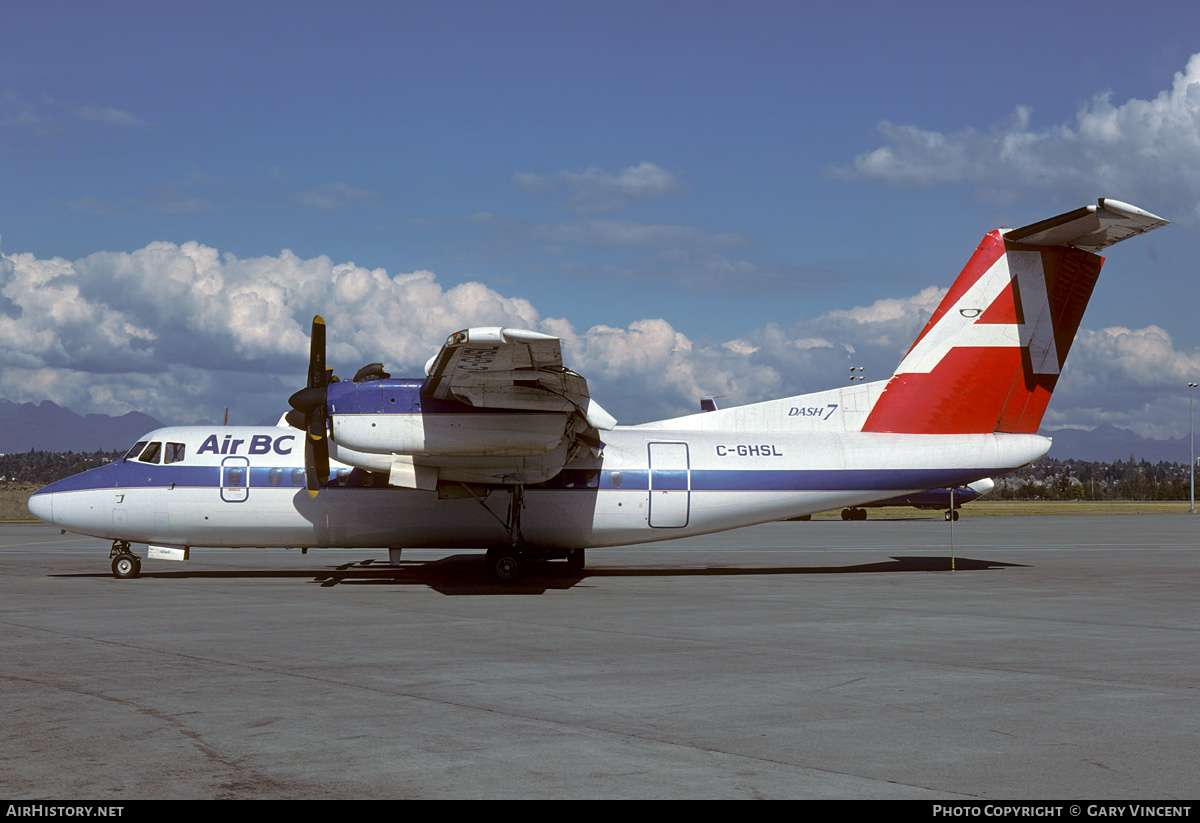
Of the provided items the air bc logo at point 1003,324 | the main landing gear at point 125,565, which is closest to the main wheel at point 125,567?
the main landing gear at point 125,565

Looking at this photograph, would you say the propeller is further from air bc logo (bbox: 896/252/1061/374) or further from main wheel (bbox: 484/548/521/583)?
air bc logo (bbox: 896/252/1061/374)

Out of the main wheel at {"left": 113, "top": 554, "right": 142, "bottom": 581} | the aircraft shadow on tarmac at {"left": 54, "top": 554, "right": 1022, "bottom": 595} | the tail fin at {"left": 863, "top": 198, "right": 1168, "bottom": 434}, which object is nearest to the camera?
the aircraft shadow on tarmac at {"left": 54, "top": 554, "right": 1022, "bottom": 595}

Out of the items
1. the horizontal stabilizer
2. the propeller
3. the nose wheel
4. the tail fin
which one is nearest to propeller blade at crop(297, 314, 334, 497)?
the propeller

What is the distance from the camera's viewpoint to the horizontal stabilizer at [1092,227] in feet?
58.6

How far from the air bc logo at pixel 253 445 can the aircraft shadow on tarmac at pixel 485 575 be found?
280 centimetres

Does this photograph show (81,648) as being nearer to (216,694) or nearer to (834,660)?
(216,694)

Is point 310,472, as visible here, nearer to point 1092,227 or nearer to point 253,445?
point 253,445

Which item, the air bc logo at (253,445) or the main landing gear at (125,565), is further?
the main landing gear at (125,565)

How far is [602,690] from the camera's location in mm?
8867

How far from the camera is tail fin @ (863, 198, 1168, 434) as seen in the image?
2039 centimetres

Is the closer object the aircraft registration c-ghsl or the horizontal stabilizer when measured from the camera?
the horizontal stabilizer

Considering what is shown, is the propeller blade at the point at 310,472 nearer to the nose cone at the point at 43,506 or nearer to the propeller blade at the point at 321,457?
the propeller blade at the point at 321,457

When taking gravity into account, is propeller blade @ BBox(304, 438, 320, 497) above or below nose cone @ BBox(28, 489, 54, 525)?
above

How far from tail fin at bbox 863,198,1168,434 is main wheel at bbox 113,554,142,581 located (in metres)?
16.1
